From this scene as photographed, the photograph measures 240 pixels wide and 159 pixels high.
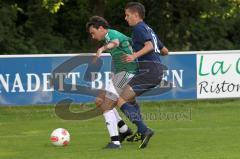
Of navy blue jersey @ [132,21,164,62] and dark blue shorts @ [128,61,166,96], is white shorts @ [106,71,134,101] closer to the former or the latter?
dark blue shorts @ [128,61,166,96]

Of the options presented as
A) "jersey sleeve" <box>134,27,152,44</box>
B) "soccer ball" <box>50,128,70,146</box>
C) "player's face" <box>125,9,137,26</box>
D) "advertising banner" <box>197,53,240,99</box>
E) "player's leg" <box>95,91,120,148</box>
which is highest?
"player's face" <box>125,9,137,26</box>

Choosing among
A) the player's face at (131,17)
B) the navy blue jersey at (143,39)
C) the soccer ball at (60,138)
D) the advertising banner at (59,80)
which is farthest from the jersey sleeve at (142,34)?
the advertising banner at (59,80)

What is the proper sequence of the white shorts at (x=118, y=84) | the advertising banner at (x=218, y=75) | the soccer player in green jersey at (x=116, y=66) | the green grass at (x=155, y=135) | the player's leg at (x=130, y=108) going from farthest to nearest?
the advertising banner at (x=218, y=75), the white shorts at (x=118, y=84), the player's leg at (x=130, y=108), the soccer player in green jersey at (x=116, y=66), the green grass at (x=155, y=135)

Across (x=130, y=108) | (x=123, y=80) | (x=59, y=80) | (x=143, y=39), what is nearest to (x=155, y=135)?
(x=130, y=108)

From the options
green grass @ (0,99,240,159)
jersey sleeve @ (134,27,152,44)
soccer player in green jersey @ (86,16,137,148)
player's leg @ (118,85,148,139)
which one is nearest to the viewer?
green grass @ (0,99,240,159)

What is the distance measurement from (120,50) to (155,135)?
7.60 feet

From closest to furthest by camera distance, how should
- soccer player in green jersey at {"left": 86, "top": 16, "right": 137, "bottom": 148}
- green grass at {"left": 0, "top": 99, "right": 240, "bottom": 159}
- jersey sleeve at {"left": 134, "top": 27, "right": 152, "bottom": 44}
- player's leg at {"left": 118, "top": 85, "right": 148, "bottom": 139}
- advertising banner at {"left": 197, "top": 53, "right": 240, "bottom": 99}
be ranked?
1. green grass at {"left": 0, "top": 99, "right": 240, "bottom": 159}
2. jersey sleeve at {"left": 134, "top": 27, "right": 152, "bottom": 44}
3. soccer player in green jersey at {"left": 86, "top": 16, "right": 137, "bottom": 148}
4. player's leg at {"left": 118, "top": 85, "right": 148, "bottom": 139}
5. advertising banner at {"left": 197, "top": 53, "right": 240, "bottom": 99}

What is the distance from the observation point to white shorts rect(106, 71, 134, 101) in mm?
10539

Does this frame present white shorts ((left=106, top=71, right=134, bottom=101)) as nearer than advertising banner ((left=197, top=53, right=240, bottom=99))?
Yes

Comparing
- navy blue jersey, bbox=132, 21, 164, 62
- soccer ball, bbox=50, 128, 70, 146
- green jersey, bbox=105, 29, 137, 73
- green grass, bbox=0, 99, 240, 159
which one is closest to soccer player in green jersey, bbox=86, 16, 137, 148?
green jersey, bbox=105, 29, 137, 73

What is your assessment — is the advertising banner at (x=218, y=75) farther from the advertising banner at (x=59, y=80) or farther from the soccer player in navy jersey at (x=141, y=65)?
the soccer player in navy jersey at (x=141, y=65)

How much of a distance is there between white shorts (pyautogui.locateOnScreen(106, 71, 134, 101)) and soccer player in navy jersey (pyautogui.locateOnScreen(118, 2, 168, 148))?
0.08 m

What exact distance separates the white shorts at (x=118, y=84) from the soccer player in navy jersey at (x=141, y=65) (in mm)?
76

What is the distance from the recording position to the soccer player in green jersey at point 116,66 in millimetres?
10281
